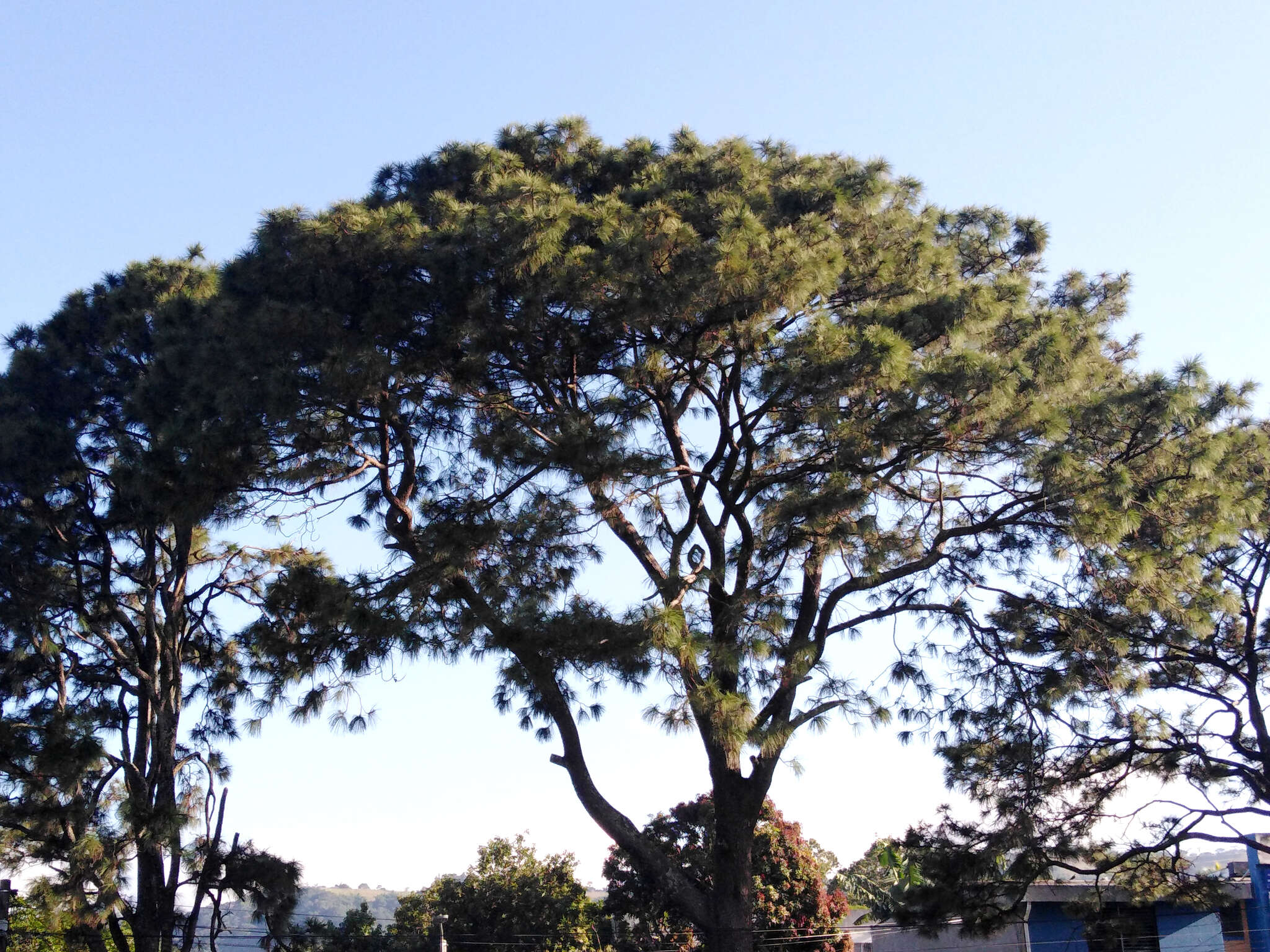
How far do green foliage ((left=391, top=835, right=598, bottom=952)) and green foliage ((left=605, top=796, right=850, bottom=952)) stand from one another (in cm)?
102

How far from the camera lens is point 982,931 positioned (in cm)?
996

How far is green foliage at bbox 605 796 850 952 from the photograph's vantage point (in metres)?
20.2

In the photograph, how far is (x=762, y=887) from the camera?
2048 cm

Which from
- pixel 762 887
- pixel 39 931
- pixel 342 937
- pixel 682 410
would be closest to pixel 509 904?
pixel 762 887

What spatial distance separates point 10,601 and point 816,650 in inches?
282

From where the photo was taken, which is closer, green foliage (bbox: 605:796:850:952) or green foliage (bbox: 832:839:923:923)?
green foliage (bbox: 605:796:850:952)

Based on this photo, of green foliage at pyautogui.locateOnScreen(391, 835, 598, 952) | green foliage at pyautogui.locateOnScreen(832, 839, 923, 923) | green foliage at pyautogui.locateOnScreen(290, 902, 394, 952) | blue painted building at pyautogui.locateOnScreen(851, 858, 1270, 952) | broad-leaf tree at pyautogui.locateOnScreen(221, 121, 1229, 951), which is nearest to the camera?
broad-leaf tree at pyautogui.locateOnScreen(221, 121, 1229, 951)

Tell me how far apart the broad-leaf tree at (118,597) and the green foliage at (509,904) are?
485 inches

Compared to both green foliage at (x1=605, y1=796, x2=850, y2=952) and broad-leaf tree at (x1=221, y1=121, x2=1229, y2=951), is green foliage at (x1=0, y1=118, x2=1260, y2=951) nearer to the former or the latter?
broad-leaf tree at (x1=221, y1=121, x2=1229, y2=951)

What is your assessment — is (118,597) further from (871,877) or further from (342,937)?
(871,877)

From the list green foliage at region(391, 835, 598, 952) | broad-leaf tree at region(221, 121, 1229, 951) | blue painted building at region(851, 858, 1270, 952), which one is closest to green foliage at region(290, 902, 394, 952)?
green foliage at region(391, 835, 598, 952)

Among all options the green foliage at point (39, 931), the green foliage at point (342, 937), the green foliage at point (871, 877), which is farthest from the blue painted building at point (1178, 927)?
the green foliage at point (871, 877)

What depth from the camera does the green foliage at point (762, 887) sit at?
2022 centimetres

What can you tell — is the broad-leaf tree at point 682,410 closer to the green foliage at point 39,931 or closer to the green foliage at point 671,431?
the green foliage at point 671,431
